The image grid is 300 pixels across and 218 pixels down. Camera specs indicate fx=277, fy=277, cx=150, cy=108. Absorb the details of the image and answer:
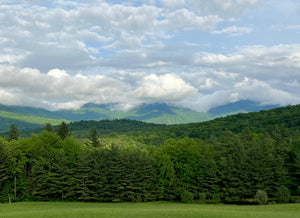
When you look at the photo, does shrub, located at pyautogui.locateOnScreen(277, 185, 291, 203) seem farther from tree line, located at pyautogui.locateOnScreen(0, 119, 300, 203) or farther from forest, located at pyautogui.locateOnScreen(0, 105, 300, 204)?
tree line, located at pyautogui.locateOnScreen(0, 119, 300, 203)

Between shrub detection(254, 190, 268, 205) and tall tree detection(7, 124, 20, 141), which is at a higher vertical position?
tall tree detection(7, 124, 20, 141)

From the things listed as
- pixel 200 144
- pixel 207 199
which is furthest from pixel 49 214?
pixel 200 144

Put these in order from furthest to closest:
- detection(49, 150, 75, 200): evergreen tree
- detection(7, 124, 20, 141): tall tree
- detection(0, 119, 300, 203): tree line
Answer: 1. detection(7, 124, 20, 141): tall tree
2. detection(0, 119, 300, 203): tree line
3. detection(49, 150, 75, 200): evergreen tree

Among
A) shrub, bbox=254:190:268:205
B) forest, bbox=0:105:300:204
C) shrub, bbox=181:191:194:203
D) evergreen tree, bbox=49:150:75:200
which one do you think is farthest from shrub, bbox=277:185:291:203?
evergreen tree, bbox=49:150:75:200

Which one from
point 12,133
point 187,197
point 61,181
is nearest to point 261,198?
point 187,197

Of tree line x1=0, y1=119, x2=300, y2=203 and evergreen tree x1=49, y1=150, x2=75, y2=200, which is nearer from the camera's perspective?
evergreen tree x1=49, y1=150, x2=75, y2=200

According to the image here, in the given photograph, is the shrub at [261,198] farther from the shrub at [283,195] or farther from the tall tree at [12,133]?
the tall tree at [12,133]

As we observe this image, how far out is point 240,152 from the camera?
76.2 m

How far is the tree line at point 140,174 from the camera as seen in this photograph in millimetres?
69250

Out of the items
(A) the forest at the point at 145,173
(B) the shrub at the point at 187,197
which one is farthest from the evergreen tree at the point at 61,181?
(B) the shrub at the point at 187,197

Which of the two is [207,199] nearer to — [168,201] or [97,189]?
Answer: [168,201]

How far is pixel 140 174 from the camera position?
236 ft

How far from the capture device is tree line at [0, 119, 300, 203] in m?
69.2

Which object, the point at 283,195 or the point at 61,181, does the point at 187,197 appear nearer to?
the point at 283,195
